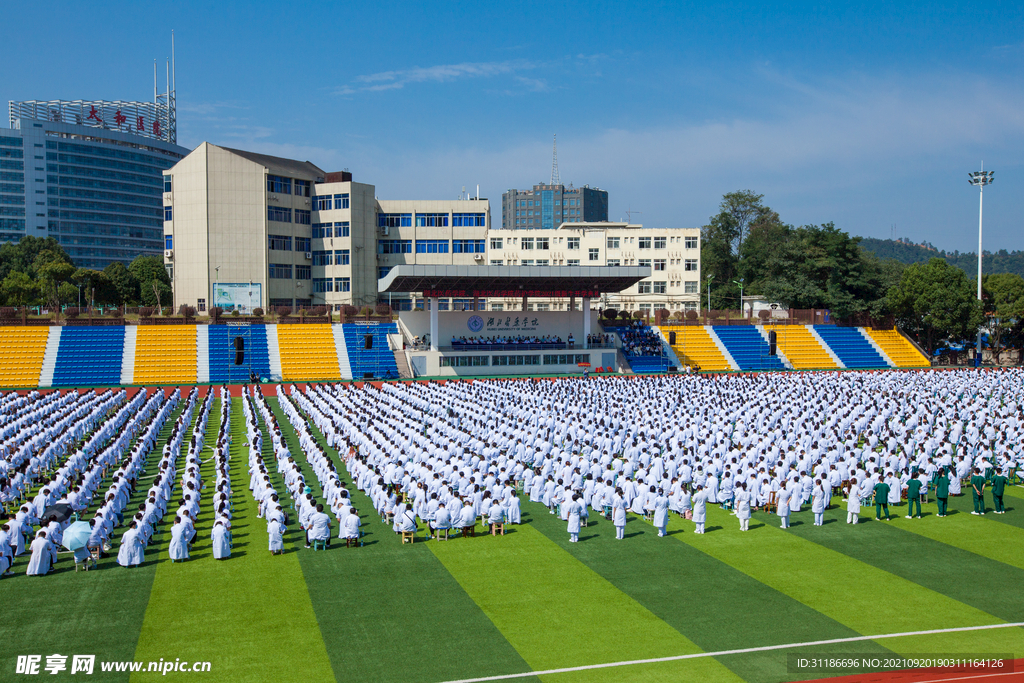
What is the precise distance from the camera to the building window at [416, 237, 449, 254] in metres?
68.9

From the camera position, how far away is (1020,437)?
2309 cm

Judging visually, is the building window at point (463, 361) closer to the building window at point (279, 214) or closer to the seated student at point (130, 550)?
the building window at point (279, 214)

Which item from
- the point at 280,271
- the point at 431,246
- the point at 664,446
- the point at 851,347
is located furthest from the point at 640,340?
the point at 664,446

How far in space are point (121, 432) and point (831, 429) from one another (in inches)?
949

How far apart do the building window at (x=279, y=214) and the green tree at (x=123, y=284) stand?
23.9m

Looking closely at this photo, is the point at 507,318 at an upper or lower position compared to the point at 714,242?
lower

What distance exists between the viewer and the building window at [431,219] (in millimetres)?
69062

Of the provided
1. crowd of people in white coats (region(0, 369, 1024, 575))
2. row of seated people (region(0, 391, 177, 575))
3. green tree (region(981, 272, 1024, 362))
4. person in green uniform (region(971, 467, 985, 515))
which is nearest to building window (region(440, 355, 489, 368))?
crowd of people in white coats (region(0, 369, 1024, 575))

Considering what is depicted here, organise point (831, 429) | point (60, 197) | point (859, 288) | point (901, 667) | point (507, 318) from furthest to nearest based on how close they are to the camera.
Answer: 1. point (60, 197)
2. point (859, 288)
3. point (507, 318)
4. point (831, 429)
5. point (901, 667)

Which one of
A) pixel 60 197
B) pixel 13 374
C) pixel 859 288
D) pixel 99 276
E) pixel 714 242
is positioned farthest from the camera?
pixel 60 197

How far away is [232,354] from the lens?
49750 mm

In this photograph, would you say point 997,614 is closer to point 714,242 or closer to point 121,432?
point 121,432

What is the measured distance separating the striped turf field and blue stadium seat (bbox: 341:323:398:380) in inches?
1318

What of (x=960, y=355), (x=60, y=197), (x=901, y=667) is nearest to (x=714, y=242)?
(x=960, y=355)
